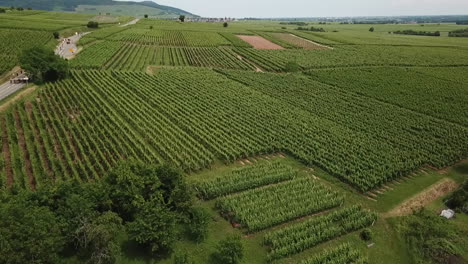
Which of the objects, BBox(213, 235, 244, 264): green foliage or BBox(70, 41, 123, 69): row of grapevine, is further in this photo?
Answer: BBox(70, 41, 123, 69): row of grapevine

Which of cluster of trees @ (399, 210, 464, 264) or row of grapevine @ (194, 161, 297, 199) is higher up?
row of grapevine @ (194, 161, 297, 199)

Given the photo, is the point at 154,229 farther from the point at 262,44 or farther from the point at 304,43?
the point at 304,43

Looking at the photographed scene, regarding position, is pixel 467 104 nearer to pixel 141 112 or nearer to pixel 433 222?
pixel 433 222

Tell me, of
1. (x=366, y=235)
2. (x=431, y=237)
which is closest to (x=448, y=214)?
(x=431, y=237)

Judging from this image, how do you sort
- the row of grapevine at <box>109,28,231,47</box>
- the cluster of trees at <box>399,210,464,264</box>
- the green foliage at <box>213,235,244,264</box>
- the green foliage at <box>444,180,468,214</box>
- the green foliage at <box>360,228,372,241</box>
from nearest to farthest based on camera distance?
the green foliage at <box>213,235,244,264</box> < the cluster of trees at <box>399,210,464,264</box> < the green foliage at <box>360,228,372,241</box> < the green foliage at <box>444,180,468,214</box> < the row of grapevine at <box>109,28,231,47</box>

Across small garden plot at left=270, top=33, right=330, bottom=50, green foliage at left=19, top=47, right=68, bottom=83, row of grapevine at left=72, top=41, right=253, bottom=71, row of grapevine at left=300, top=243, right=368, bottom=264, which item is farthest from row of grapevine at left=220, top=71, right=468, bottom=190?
small garden plot at left=270, top=33, right=330, bottom=50

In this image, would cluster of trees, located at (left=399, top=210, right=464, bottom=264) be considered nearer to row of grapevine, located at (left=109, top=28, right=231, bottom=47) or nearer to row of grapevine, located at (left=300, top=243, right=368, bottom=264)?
row of grapevine, located at (left=300, top=243, right=368, bottom=264)
